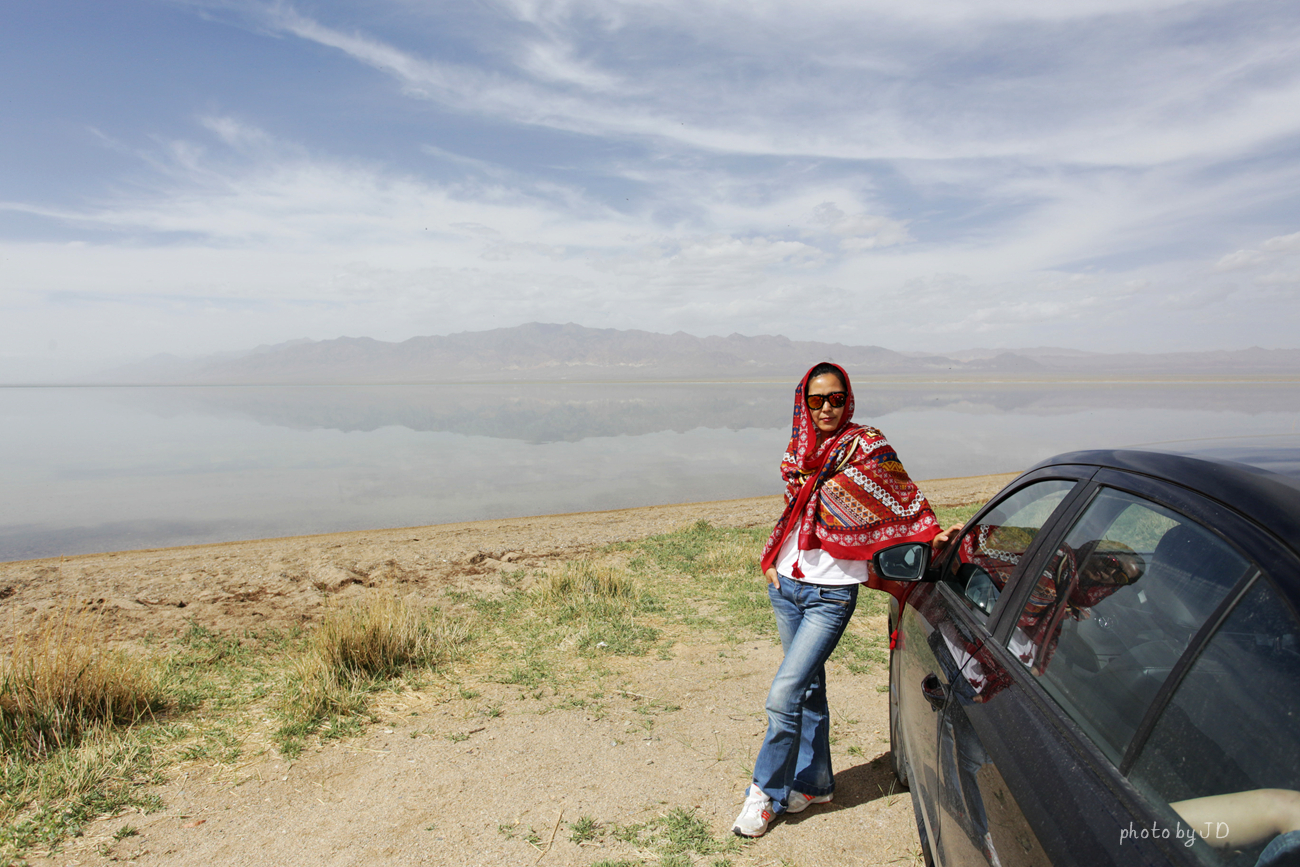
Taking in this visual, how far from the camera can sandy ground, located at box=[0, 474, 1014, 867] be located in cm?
318

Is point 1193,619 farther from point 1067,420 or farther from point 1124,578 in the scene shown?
point 1067,420

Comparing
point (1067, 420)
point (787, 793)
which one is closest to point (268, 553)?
point (787, 793)

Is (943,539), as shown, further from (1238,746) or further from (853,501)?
(1238,746)

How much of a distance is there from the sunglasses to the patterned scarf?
39mm

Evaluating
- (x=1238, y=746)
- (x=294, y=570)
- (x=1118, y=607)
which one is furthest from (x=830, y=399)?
(x=294, y=570)

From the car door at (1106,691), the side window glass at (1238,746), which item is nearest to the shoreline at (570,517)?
the car door at (1106,691)

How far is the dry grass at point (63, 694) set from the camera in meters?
3.89

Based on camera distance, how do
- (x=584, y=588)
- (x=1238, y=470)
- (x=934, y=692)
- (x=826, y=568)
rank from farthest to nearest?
(x=584, y=588) → (x=826, y=568) → (x=934, y=692) → (x=1238, y=470)

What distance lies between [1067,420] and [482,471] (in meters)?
29.6

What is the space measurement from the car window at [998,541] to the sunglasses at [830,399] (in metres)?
Answer: 0.69

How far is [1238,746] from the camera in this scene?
1197 millimetres

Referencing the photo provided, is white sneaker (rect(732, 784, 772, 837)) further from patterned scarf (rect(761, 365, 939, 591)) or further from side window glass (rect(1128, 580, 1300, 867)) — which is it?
side window glass (rect(1128, 580, 1300, 867))

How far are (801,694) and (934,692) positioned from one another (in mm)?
748

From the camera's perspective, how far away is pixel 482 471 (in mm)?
20172
